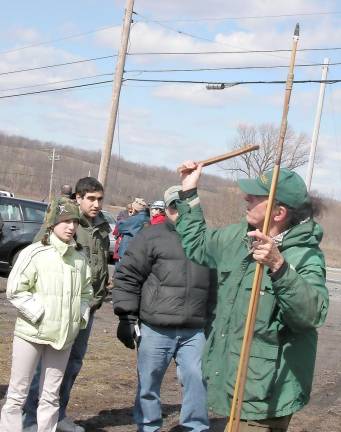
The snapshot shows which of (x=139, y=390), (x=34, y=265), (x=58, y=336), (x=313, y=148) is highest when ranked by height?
(x=313, y=148)

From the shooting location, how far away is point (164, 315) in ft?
16.4

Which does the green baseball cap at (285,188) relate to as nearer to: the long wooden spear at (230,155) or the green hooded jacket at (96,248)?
the long wooden spear at (230,155)

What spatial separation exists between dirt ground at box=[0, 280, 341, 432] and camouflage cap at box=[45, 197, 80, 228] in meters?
1.77

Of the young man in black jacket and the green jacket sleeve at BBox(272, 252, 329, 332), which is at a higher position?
the green jacket sleeve at BBox(272, 252, 329, 332)

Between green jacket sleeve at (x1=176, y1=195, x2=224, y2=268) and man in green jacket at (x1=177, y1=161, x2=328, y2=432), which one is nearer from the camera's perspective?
man in green jacket at (x1=177, y1=161, x2=328, y2=432)

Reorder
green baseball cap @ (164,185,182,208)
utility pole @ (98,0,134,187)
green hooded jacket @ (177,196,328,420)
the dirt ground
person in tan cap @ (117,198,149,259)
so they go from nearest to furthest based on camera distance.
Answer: green hooded jacket @ (177,196,328,420), green baseball cap @ (164,185,182,208), the dirt ground, person in tan cap @ (117,198,149,259), utility pole @ (98,0,134,187)

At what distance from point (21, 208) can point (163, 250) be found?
34.6 feet

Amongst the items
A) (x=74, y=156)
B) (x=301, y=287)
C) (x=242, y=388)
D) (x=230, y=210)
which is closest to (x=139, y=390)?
(x=242, y=388)

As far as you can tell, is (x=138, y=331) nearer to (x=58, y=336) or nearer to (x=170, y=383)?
(x=58, y=336)

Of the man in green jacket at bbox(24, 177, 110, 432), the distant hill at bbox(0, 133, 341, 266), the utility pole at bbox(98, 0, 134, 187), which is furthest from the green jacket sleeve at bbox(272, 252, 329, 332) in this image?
the distant hill at bbox(0, 133, 341, 266)

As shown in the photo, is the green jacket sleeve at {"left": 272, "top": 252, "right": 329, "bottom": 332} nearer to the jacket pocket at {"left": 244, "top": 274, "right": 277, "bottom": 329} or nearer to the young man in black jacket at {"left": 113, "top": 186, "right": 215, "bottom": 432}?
the jacket pocket at {"left": 244, "top": 274, "right": 277, "bottom": 329}

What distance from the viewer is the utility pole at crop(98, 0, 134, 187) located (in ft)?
62.3

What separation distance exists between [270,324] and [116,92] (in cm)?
1641

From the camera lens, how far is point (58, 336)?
4.74 metres
